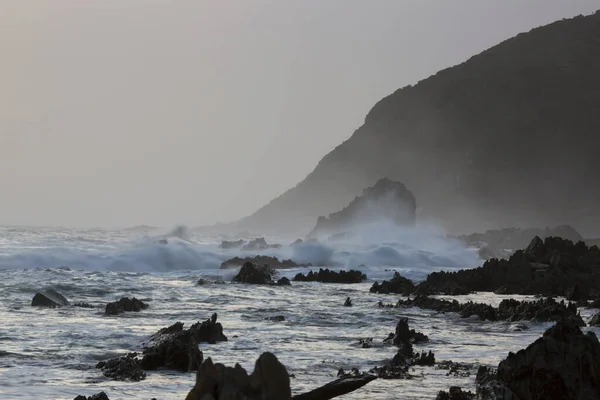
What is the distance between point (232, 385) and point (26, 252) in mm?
43839

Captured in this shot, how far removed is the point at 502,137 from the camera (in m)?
131

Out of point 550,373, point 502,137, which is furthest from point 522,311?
point 502,137

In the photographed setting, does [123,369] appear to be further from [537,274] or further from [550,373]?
[537,274]

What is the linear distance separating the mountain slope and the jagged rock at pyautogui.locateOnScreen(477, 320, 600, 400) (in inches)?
4203

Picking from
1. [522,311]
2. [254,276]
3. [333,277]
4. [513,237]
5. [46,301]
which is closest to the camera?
[522,311]

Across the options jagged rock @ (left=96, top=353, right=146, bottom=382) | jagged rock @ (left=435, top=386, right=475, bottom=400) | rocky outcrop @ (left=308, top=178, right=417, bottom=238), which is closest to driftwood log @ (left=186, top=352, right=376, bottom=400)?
jagged rock @ (left=435, top=386, right=475, bottom=400)

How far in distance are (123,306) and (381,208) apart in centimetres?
6430

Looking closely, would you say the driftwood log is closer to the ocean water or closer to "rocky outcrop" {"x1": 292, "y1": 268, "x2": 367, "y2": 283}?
the ocean water

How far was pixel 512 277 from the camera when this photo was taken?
32250 mm

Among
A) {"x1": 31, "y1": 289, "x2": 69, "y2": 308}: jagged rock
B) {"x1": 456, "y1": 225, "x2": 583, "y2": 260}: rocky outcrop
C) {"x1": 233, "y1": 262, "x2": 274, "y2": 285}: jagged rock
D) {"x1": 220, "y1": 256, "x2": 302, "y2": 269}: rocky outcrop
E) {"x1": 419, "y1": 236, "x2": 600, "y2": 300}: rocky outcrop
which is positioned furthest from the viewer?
{"x1": 456, "y1": 225, "x2": 583, "y2": 260}: rocky outcrop

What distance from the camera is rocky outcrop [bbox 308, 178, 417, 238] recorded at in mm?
83875

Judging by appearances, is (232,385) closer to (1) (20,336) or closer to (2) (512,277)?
(1) (20,336)

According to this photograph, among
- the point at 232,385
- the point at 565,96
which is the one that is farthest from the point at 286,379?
the point at 565,96

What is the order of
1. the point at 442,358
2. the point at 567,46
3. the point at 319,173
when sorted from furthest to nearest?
the point at 319,173
the point at 567,46
the point at 442,358
